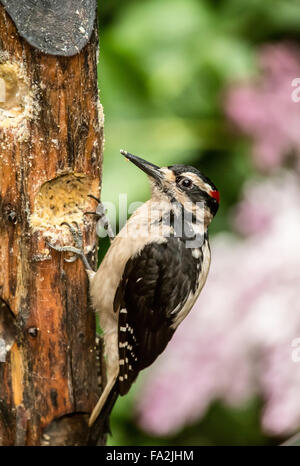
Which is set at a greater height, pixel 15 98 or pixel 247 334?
pixel 15 98

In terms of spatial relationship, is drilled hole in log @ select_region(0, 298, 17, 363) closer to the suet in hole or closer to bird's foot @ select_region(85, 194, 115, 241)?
bird's foot @ select_region(85, 194, 115, 241)

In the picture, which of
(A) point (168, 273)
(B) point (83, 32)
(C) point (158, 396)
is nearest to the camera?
(B) point (83, 32)

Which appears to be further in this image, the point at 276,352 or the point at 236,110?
the point at 236,110

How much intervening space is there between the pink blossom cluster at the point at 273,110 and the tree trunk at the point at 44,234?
137 cm

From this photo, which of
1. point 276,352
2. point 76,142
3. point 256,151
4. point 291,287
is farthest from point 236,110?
point 76,142

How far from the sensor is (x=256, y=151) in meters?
3.65

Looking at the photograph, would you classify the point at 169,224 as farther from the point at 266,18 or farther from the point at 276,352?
the point at 266,18

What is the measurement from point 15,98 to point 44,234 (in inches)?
16.6

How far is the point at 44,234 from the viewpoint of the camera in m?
2.34

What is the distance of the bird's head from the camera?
8.82ft

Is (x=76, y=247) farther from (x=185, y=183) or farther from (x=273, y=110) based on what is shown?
(x=273, y=110)

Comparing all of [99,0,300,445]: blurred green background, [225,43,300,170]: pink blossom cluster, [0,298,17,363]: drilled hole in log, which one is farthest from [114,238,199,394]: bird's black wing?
[225,43,300,170]: pink blossom cluster

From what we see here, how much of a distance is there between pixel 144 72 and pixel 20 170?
1.60 m

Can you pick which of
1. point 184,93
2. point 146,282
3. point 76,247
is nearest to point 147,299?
point 146,282
